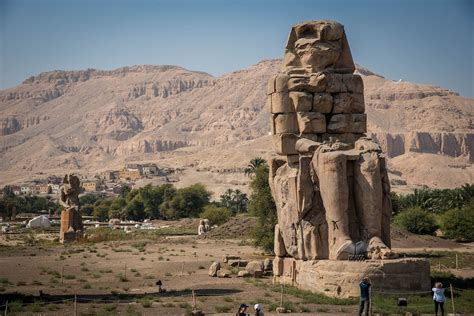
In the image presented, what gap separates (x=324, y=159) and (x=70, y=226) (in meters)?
24.2

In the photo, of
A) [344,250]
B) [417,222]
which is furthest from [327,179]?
[417,222]

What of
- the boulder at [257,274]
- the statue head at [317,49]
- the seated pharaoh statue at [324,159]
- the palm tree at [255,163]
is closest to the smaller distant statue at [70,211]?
the palm tree at [255,163]

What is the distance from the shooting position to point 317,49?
19.9 m

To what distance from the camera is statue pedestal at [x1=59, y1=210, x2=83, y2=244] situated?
39250mm

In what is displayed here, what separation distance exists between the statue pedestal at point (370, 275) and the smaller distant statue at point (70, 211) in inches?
924

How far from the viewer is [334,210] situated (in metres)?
17.8

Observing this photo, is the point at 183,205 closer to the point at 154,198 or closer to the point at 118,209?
the point at 154,198

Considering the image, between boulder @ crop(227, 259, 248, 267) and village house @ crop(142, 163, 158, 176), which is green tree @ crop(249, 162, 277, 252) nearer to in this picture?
boulder @ crop(227, 259, 248, 267)

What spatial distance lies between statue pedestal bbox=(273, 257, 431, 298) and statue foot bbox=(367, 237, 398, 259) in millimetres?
255

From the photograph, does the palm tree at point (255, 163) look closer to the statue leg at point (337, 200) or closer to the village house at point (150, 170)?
the statue leg at point (337, 200)

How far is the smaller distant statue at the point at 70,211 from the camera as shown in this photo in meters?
39.4

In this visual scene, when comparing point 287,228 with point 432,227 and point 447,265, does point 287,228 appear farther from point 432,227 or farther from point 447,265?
point 432,227

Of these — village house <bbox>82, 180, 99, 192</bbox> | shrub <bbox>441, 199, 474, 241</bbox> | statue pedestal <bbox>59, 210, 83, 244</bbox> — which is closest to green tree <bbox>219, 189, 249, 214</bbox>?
shrub <bbox>441, 199, 474, 241</bbox>

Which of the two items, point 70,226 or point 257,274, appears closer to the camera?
point 257,274
